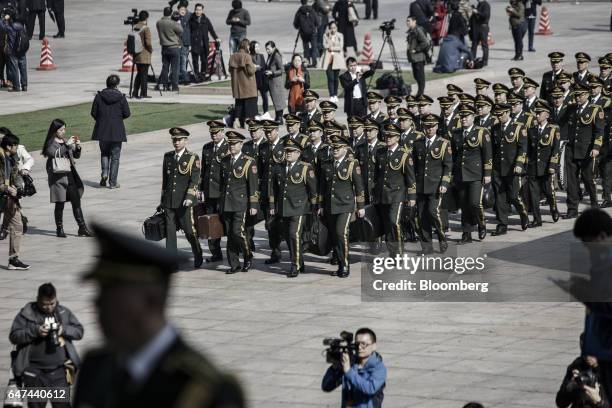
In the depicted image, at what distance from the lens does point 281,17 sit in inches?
1997

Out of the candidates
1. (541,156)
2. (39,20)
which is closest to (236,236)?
(541,156)

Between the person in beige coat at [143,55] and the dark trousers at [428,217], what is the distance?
14591 millimetres

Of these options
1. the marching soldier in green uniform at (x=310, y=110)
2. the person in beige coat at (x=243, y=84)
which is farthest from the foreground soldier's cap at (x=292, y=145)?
the person in beige coat at (x=243, y=84)

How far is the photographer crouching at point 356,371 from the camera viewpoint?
1030 centimetres

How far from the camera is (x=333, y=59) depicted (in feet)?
109

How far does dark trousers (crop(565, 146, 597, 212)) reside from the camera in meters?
22.3

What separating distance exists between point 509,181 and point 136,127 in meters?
11.2

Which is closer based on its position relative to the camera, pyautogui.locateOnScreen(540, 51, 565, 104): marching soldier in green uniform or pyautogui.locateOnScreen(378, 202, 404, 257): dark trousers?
pyautogui.locateOnScreen(378, 202, 404, 257): dark trousers

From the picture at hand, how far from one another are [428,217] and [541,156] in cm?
282

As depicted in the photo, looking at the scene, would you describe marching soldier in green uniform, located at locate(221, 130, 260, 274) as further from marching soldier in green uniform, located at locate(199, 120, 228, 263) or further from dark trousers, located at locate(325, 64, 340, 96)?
dark trousers, located at locate(325, 64, 340, 96)

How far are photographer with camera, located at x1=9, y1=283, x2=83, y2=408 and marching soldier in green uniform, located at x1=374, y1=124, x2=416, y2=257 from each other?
26.5 ft

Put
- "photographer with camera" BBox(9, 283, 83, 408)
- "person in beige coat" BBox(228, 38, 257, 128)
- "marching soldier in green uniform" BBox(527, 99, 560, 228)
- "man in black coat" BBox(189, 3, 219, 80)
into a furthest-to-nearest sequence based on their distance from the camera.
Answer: "man in black coat" BBox(189, 3, 219, 80), "person in beige coat" BBox(228, 38, 257, 128), "marching soldier in green uniform" BBox(527, 99, 560, 228), "photographer with camera" BBox(9, 283, 83, 408)

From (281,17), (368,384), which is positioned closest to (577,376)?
(368,384)

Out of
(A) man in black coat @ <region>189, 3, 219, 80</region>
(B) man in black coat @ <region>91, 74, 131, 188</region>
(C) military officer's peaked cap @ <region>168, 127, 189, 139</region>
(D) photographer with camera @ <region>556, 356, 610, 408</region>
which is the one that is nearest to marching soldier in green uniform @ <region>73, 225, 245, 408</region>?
(D) photographer with camera @ <region>556, 356, 610, 408</region>
